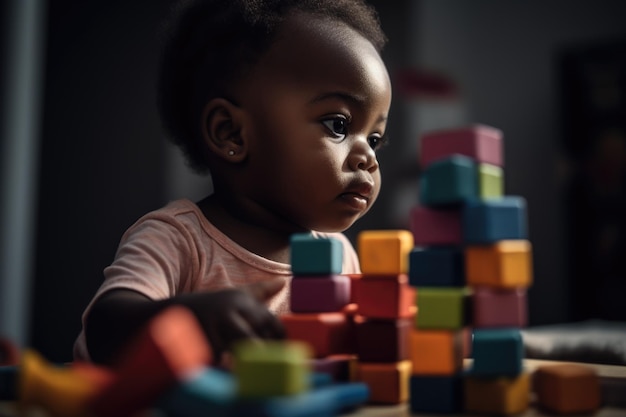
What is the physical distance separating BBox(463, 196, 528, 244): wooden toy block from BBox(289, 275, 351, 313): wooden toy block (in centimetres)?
11

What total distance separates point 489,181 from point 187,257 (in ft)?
1.07

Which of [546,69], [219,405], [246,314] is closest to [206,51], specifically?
[246,314]

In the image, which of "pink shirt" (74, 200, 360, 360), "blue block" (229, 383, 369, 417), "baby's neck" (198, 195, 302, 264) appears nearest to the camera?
"blue block" (229, 383, 369, 417)

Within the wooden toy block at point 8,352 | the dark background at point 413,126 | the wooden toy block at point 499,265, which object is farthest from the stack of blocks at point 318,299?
the dark background at point 413,126

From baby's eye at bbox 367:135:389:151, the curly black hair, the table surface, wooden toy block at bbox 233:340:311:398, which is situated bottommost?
the table surface

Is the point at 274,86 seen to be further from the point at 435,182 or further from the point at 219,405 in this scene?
the point at 219,405

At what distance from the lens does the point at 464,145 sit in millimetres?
451

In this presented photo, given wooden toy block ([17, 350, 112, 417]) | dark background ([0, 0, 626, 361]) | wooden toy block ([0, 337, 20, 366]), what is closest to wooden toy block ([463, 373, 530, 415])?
wooden toy block ([17, 350, 112, 417])

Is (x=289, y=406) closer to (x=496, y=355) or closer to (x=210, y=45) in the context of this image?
(x=496, y=355)

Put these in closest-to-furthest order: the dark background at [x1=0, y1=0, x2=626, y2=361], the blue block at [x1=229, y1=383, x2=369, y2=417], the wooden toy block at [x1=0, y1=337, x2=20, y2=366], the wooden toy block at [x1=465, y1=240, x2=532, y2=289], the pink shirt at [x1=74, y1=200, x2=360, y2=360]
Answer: the blue block at [x1=229, y1=383, x2=369, y2=417] → the wooden toy block at [x1=465, y1=240, x2=532, y2=289] → the pink shirt at [x1=74, y1=200, x2=360, y2=360] → the wooden toy block at [x1=0, y1=337, x2=20, y2=366] → the dark background at [x1=0, y1=0, x2=626, y2=361]

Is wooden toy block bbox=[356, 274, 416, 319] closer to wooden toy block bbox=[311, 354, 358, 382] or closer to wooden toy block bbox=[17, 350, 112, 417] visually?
wooden toy block bbox=[311, 354, 358, 382]

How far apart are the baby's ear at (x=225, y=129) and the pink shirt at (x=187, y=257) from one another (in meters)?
0.07

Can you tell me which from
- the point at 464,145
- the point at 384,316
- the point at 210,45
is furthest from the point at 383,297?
the point at 210,45

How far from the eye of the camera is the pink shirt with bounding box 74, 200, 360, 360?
1.94ft
